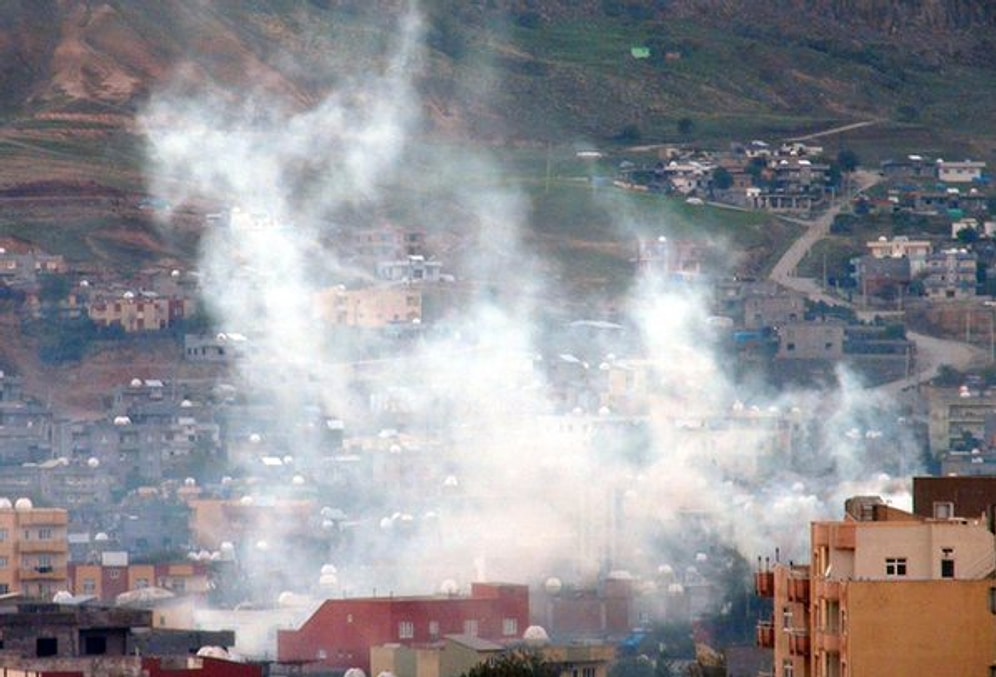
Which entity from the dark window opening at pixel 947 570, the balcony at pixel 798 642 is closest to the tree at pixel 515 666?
the balcony at pixel 798 642

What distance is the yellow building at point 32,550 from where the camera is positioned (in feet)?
242

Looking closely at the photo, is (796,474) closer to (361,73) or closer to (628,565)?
(628,565)

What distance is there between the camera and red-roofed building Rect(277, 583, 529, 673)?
66875mm

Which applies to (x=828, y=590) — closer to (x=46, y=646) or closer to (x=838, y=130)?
(x=46, y=646)

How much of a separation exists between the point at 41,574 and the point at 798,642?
4057cm

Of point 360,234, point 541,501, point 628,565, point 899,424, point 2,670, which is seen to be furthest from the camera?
point 360,234

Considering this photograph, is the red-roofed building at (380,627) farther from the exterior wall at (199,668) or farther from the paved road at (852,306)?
the paved road at (852,306)

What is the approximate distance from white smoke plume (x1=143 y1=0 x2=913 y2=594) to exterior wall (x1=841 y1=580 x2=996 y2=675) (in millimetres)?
31043

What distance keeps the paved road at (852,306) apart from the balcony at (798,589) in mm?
86795

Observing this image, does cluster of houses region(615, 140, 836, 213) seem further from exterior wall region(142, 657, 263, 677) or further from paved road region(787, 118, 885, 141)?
exterior wall region(142, 657, 263, 677)

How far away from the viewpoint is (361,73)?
175 m

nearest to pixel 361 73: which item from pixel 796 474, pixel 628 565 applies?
pixel 796 474

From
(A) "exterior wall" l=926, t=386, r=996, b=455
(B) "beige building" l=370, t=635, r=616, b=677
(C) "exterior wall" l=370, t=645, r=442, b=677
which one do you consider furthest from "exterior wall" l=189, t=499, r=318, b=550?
(B) "beige building" l=370, t=635, r=616, b=677

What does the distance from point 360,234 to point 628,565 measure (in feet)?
198
